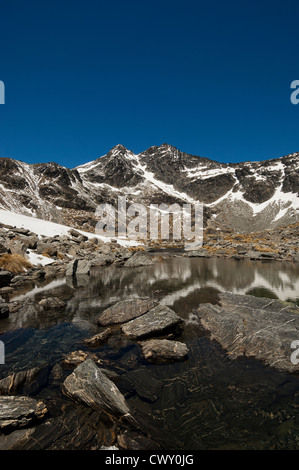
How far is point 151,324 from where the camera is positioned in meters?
11.6

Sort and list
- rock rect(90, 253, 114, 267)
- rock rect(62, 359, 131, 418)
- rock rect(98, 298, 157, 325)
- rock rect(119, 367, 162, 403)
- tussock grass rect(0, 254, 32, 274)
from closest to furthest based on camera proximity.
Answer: rock rect(62, 359, 131, 418) → rock rect(119, 367, 162, 403) → rock rect(98, 298, 157, 325) → tussock grass rect(0, 254, 32, 274) → rock rect(90, 253, 114, 267)

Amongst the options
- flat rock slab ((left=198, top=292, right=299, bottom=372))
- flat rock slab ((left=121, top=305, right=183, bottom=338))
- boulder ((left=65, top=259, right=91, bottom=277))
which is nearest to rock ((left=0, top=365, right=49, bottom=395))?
flat rock slab ((left=121, top=305, right=183, bottom=338))

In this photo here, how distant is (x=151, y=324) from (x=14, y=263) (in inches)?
788

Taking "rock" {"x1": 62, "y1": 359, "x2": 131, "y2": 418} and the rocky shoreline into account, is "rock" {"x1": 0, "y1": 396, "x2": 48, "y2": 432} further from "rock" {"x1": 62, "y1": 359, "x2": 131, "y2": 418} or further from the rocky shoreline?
"rock" {"x1": 62, "y1": 359, "x2": 131, "y2": 418}

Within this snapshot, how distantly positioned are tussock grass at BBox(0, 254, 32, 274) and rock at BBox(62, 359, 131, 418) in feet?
68.1

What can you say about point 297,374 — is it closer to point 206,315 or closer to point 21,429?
point 206,315

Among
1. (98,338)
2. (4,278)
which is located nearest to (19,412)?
(98,338)

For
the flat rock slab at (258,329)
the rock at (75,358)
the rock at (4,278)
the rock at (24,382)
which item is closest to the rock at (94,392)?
the rock at (24,382)

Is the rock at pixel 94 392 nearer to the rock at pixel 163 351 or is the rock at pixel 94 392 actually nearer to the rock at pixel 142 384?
the rock at pixel 142 384

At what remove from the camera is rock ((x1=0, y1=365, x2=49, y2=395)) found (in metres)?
7.20

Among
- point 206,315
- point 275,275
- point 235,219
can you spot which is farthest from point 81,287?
point 235,219

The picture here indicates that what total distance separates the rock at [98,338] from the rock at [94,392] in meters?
3.24

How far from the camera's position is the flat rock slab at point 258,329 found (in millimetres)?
9117

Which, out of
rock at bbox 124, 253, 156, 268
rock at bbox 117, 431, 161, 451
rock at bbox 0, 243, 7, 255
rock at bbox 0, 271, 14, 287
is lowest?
rock at bbox 117, 431, 161, 451
